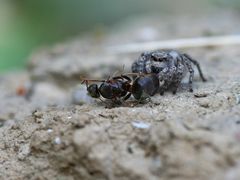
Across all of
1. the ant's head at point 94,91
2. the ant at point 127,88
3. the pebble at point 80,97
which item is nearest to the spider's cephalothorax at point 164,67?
the ant at point 127,88

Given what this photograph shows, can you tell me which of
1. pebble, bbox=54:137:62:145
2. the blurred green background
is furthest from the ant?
the blurred green background

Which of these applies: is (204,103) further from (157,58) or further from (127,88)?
(157,58)

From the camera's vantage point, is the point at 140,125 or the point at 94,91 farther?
the point at 94,91

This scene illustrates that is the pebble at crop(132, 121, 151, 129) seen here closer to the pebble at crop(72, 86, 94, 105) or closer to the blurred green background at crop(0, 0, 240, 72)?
the pebble at crop(72, 86, 94, 105)

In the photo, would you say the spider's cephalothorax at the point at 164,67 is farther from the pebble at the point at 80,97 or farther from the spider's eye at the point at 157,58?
the pebble at the point at 80,97

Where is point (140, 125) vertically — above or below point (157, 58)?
below

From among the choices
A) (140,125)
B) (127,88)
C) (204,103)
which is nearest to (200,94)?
(204,103)

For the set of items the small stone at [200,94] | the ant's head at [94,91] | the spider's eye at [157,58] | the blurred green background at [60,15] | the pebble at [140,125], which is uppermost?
the blurred green background at [60,15]
